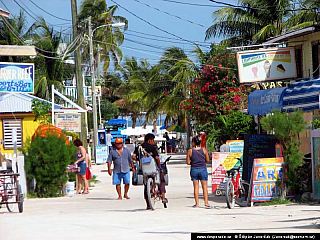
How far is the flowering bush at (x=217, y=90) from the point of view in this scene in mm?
34406

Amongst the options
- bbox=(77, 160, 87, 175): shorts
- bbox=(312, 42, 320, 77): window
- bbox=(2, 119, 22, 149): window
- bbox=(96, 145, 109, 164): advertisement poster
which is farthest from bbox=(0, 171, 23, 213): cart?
bbox=(96, 145, 109, 164): advertisement poster

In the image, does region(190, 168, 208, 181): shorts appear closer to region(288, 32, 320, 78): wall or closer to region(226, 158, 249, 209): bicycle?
region(226, 158, 249, 209): bicycle

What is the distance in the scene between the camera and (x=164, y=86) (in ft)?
163

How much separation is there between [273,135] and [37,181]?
25.1 ft

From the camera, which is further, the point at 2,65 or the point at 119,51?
the point at 119,51

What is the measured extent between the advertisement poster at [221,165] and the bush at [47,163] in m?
4.67

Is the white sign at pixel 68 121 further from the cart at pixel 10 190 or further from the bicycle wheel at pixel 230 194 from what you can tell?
the bicycle wheel at pixel 230 194

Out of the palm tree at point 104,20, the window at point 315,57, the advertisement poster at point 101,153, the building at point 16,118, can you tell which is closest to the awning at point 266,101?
the window at point 315,57

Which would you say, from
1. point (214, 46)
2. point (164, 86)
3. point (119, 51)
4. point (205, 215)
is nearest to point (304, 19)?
point (214, 46)

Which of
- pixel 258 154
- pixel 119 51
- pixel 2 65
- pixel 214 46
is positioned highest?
pixel 119 51

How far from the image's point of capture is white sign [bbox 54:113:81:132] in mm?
26984

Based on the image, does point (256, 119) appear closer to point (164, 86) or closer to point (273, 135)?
point (273, 135)

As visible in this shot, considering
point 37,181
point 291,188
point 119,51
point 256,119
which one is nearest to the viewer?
point 291,188

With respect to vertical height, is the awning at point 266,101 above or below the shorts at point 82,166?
above
